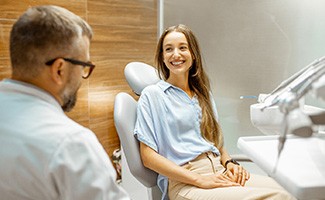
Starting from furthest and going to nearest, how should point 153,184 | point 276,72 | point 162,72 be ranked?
point 276,72, point 162,72, point 153,184

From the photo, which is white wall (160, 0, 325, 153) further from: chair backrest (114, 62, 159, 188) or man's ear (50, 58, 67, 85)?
man's ear (50, 58, 67, 85)

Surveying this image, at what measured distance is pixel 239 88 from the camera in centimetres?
258

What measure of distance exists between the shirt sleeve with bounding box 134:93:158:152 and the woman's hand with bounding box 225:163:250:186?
0.38 meters

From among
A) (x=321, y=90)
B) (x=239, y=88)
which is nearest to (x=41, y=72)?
(x=321, y=90)

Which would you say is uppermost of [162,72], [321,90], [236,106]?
[321,90]

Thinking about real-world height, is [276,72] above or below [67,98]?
below

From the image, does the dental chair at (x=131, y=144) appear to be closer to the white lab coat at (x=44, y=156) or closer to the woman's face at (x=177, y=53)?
the woman's face at (x=177, y=53)

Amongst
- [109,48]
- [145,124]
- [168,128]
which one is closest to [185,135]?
[168,128]

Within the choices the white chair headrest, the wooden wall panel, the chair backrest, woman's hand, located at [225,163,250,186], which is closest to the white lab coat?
the chair backrest

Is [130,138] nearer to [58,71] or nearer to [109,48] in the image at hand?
[58,71]

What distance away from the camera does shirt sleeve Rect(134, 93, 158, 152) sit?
148 cm

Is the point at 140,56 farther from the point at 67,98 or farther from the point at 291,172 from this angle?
the point at 291,172

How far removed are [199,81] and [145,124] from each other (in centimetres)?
47

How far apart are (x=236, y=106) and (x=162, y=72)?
1010mm
